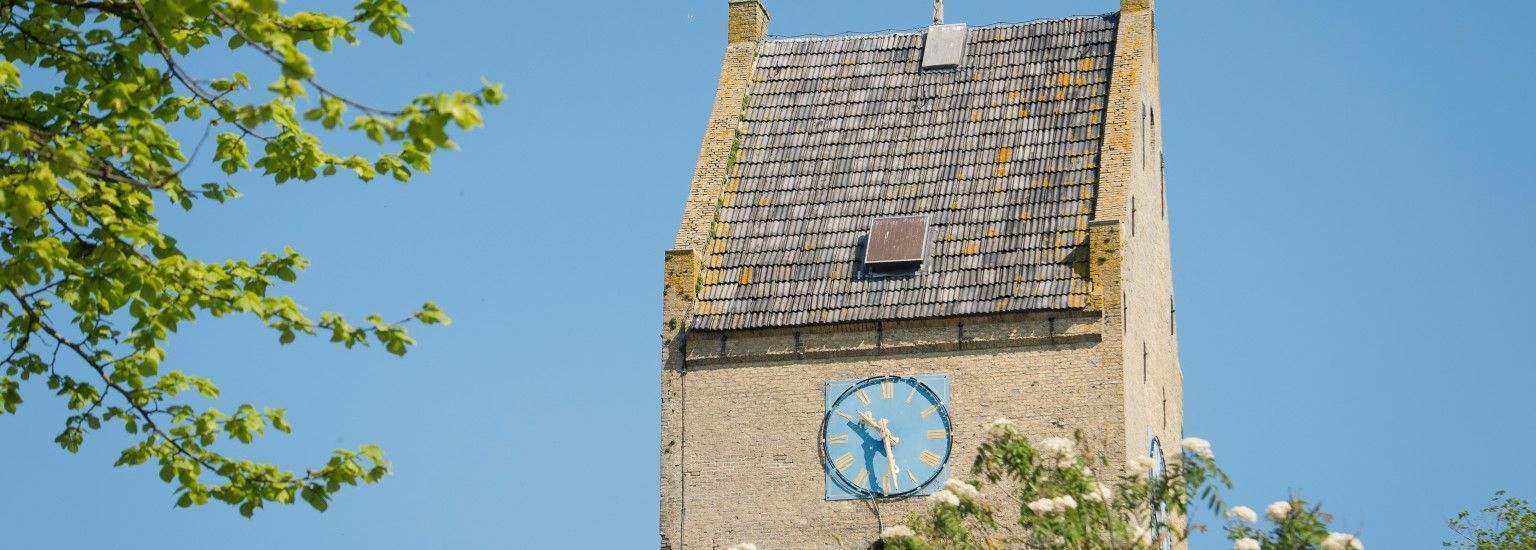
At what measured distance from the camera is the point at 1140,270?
128 feet

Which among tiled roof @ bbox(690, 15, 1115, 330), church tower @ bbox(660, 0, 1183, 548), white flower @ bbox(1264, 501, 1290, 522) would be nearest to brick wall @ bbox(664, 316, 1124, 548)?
church tower @ bbox(660, 0, 1183, 548)

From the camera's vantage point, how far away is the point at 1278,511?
69.5 feet

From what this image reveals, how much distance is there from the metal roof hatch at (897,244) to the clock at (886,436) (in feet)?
6.01

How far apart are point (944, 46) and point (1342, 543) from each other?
22554 mm

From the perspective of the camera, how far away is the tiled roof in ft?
122

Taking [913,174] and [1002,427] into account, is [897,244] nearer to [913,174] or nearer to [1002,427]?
[913,174]

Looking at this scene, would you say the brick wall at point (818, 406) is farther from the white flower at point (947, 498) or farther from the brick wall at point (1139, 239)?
the white flower at point (947, 498)

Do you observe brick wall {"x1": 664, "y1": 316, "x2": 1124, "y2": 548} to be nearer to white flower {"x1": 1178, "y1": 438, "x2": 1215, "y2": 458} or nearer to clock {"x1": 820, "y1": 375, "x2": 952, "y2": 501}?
clock {"x1": 820, "y1": 375, "x2": 952, "y2": 501}

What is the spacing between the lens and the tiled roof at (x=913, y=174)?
37.2 meters

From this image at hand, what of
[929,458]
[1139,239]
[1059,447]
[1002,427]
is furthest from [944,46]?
[1059,447]

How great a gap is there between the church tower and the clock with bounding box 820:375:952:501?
0.03 metres

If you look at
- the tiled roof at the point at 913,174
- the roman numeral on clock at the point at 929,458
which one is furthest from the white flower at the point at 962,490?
the tiled roof at the point at 913,174

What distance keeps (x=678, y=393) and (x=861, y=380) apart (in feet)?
9.57

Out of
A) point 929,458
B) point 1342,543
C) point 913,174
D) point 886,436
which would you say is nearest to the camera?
point 1342,543
